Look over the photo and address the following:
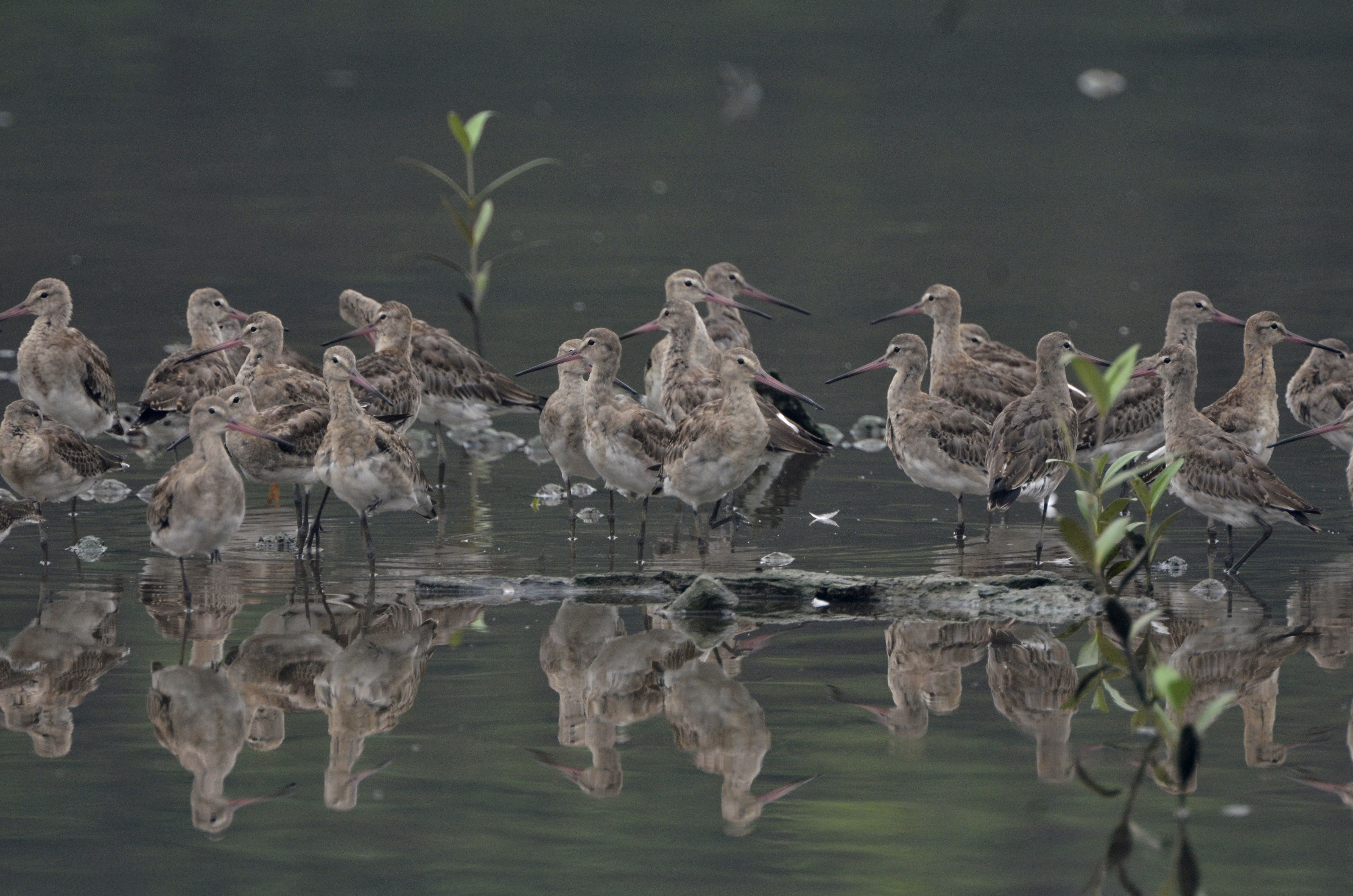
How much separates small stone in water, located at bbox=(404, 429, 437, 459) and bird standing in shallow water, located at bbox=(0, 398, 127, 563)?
3609mm

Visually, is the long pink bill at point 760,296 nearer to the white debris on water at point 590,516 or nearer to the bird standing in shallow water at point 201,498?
the white debris on water at point 590,516

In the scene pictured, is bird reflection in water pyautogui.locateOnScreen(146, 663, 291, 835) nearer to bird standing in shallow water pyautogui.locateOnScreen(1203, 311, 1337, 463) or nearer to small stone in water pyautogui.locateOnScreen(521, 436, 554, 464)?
small stone in water pyautogui.locateOnScreen(521, 436, 554, 464)

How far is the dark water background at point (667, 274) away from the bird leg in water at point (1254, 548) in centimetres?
15

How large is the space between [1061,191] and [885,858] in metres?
22.6

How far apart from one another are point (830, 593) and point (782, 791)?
2.62 metres

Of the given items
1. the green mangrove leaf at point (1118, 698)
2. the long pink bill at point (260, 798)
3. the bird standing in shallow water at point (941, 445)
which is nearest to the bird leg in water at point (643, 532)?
the bird standing in shallow water at point (941, 445)

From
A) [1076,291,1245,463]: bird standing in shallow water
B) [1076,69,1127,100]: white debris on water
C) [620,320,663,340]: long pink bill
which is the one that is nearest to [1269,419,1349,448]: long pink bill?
[1076,291,1245,463]: bird standing in shallow water

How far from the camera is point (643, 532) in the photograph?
35.7ft

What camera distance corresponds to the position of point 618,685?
8.26 meters

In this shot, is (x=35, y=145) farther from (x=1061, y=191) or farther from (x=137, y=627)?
(x=137, y=627)

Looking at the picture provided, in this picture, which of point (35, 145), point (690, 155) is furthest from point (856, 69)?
point (35, 145)

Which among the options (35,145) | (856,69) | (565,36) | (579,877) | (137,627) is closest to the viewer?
(579,877)

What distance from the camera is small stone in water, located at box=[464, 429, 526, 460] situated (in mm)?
14711

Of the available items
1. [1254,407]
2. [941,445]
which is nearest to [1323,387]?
[1254,407]
